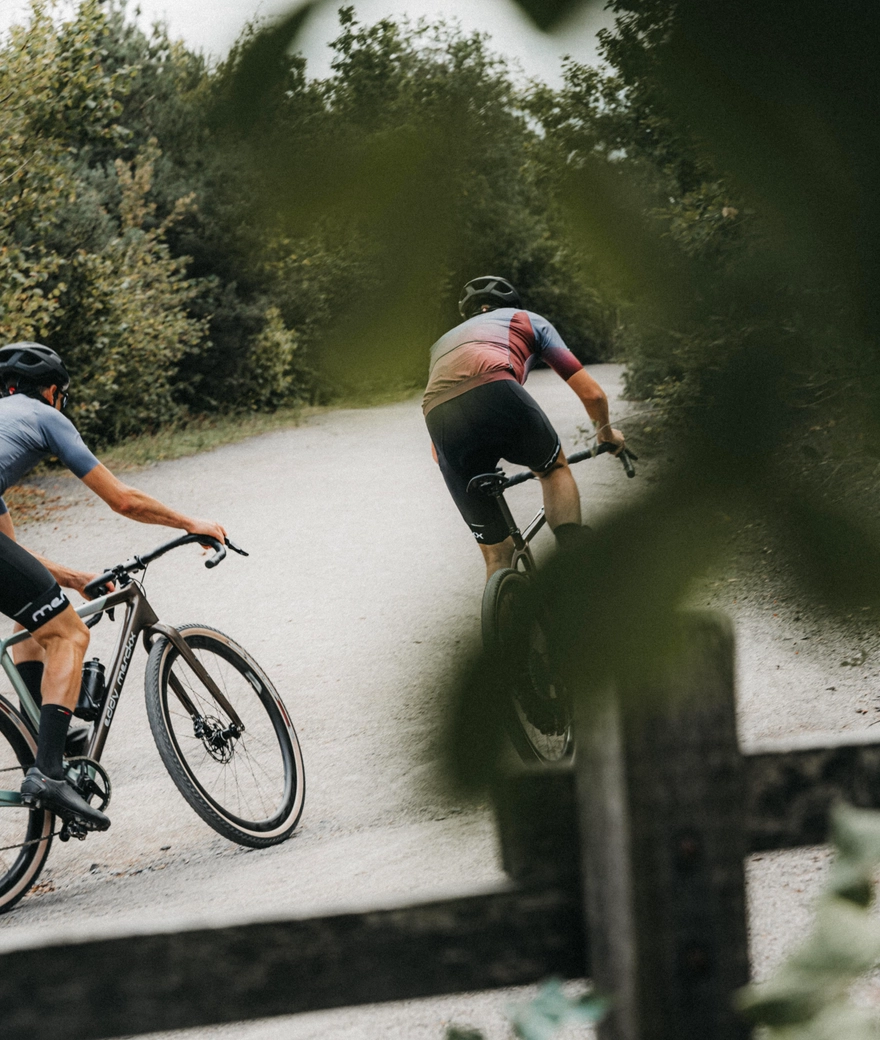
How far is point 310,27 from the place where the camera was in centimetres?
47

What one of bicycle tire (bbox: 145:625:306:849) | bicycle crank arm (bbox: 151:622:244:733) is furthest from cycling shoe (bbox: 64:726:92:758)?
bicycle crank arm (bbox: 151:622:244:733)

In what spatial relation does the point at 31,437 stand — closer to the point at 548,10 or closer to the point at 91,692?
the point at 91,692

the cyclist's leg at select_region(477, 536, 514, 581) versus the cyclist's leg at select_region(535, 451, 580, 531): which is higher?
the cyclist's leg at select_region(535, 451, 580, 531)

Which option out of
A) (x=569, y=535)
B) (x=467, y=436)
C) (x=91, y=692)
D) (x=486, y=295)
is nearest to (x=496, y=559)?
(x=569, y=535)

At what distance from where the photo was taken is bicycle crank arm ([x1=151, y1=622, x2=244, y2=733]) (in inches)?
131

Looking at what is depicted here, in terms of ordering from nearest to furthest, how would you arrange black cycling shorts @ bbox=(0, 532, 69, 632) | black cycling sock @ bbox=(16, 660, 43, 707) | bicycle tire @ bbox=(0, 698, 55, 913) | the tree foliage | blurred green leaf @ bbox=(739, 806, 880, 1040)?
1. the tree foliage
2. blurred green leaf @ bbox=(739, 806, 880, 1040)
3. black cycling shorts @ bbox=(0, 532, 69, 632)
4. bicycle tire @ bbox=(0, 698, 55, 913)
5. black cycling sock @ bbox=(16, 660, 43, 707)

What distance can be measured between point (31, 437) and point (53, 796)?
104 centimetres

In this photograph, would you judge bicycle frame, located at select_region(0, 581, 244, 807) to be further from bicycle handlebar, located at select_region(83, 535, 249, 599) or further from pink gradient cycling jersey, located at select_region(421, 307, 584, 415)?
pink gradient cycling jersey, located at select_region(421, 307, 584, 415)

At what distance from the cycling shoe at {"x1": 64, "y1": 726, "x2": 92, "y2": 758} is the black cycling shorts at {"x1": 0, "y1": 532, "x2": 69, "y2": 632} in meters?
0.41

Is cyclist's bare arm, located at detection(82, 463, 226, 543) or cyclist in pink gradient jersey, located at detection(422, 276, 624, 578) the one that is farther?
cyclist's bare arm, located at detection(82, 463, 226, 543)

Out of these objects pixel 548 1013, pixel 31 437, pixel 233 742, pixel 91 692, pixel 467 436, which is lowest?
pixel 233 742

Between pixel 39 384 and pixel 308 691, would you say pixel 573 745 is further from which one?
pixel 308 691

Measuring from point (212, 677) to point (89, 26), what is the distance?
122 inches

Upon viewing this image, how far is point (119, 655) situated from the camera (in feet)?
10.9
